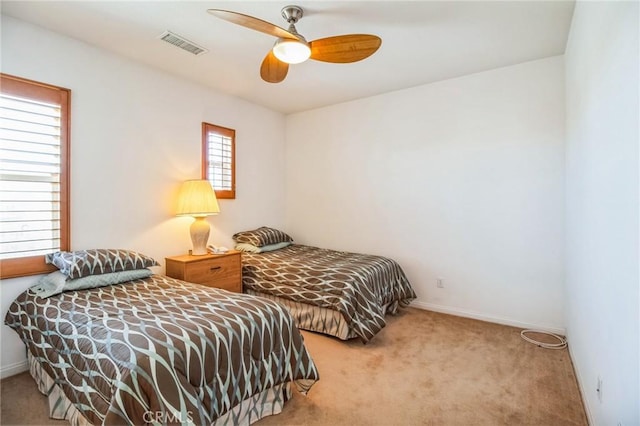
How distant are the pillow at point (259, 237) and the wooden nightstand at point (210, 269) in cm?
49

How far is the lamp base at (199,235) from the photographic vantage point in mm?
3227

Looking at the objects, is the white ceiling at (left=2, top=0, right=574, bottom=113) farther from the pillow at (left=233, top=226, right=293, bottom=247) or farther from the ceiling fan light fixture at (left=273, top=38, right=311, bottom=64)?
the pillow at (left=233, top=226, right=293, bottom=247)

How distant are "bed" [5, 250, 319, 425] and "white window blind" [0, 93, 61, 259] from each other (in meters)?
0.38

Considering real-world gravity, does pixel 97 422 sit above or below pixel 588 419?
above

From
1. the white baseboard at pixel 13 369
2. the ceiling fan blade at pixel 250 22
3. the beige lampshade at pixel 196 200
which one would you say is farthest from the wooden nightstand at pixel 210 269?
the ceiling fan blade at pixel 250 22

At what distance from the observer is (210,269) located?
10.3 ft

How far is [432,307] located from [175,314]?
2873 millimetres

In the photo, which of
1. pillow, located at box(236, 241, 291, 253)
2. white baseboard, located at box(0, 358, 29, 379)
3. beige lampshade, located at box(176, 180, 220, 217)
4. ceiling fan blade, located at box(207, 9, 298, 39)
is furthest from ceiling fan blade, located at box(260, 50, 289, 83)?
white baseboard, located at box(0, 358, 29, 379)

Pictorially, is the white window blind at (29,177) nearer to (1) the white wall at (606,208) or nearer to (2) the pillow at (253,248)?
(2) the pillow at (253,248)

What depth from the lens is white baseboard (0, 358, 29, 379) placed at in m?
2.20

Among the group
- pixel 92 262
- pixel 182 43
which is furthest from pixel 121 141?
pixel 92 262

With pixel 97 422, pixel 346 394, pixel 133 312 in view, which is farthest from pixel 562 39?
pixel 97 422

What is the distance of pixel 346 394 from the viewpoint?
2039 millimetres

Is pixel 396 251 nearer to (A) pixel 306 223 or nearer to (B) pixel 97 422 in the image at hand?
(A) pixel 306 223
